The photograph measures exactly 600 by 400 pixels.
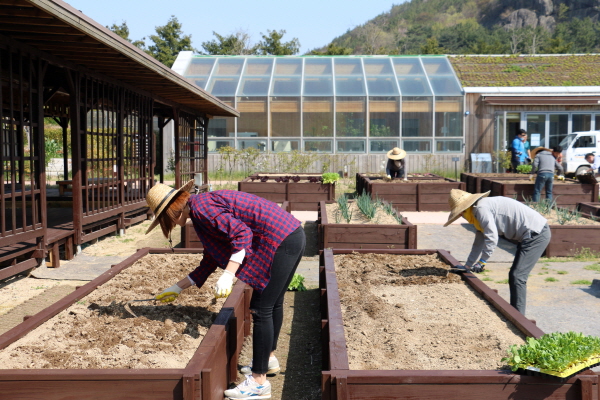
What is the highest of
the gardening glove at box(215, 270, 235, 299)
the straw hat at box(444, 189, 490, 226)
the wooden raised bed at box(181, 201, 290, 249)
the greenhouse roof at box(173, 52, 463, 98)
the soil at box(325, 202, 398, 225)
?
the greenhouse roof at box(173, 52, 463, 98)

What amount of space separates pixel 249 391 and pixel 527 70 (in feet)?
92.6

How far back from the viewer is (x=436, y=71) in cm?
2723

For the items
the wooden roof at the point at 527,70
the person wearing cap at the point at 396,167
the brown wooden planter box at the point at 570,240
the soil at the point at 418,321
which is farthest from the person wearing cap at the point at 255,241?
the wooden roof at the point at 527,70

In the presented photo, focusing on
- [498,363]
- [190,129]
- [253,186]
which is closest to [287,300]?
[498,363]

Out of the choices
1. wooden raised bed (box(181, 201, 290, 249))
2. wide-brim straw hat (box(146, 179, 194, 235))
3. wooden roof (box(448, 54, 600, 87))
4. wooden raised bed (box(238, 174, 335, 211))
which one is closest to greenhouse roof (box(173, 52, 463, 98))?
wooden roof (box(448, 54, 600, 87))

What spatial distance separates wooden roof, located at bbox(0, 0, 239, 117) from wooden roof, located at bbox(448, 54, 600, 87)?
19.5m

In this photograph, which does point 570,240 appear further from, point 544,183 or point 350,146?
point 350,146

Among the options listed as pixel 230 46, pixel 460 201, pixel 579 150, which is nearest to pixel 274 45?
pixel 230 46

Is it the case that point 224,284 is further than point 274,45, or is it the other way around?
point 274,45

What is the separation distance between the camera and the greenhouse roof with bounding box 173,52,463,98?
25703mm

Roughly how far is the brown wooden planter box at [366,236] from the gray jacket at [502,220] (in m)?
2.92

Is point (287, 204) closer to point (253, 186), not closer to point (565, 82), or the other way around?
point (253, 186)

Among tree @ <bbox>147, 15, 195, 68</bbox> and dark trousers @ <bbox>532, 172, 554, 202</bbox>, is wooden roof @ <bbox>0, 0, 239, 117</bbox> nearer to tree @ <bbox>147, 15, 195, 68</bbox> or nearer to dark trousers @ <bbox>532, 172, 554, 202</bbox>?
dark trousers @ <bbox>532, 172, 554, 202</bbox>

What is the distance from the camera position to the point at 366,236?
8.66m
